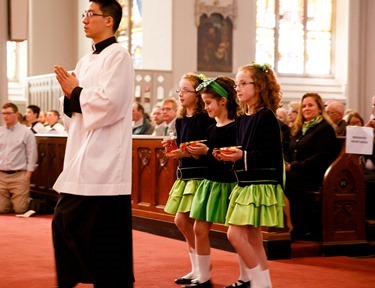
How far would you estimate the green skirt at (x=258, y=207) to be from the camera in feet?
16.2

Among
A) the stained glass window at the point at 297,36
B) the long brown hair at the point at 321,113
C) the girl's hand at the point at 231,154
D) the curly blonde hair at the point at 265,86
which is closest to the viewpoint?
the girl's hand at the point at 231,154

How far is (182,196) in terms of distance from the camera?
5.75 meters

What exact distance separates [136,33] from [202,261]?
14671mm

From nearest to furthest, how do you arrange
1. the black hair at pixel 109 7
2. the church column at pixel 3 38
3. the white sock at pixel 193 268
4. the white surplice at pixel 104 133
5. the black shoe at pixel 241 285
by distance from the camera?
1. the white surplice at pixel 104 133
2. the black hair at pixel 109 7
3. the black shoe at pixel 241 285
4. the white sock at pixel 193 268
5. the church column at pixel 3 38

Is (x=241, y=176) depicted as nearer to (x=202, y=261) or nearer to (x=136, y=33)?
(x=202, y=261)

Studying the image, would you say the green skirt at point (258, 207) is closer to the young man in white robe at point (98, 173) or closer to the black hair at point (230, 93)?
the black hair at point (230, 93)

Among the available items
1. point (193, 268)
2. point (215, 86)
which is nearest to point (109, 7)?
point (215, 86)

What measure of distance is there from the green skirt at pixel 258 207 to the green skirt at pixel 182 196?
65 cm

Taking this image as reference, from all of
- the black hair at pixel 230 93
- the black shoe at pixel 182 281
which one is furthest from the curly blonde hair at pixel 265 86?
the black shoe at pixel 182 281

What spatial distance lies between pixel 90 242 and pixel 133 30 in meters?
16.1

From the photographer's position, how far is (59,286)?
162 inches

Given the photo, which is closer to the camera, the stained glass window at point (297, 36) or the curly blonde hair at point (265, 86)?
the curly blonde hair at point (265, 86)

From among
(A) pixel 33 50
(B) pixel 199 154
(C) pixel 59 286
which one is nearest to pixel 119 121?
(C) pixel 59 286

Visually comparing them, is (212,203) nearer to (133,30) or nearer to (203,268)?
(203,268)
